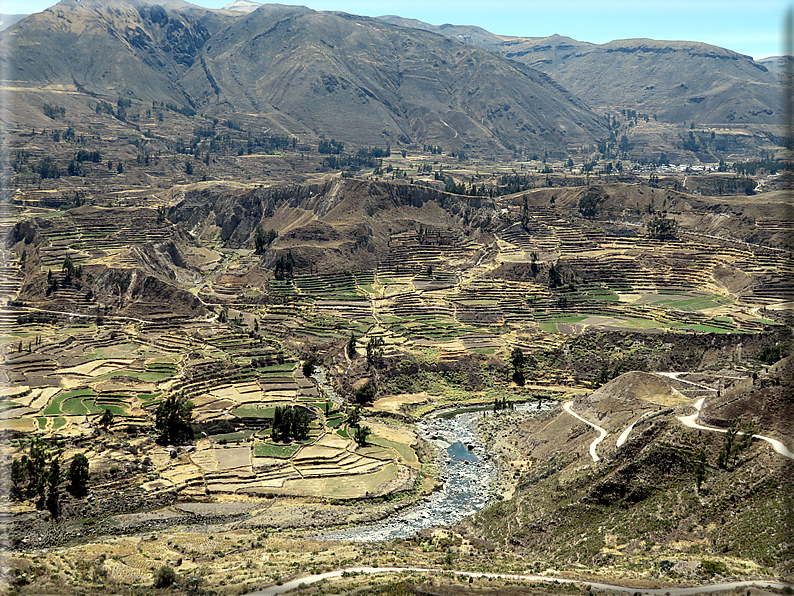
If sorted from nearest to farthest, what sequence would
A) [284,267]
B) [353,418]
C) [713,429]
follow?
[713,429]
[353,418]
[284,267]

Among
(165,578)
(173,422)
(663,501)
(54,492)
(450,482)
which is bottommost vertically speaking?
(450,482)

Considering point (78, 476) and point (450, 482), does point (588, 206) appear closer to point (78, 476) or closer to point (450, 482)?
point (450, 482)

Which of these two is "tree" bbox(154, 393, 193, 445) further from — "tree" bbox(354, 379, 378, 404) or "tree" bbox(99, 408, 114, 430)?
"tree" bbox(354, 379, 378, 404)

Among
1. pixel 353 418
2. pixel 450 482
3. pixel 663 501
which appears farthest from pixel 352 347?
pixel 663 501

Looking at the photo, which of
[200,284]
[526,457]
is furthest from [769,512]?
[200,284]

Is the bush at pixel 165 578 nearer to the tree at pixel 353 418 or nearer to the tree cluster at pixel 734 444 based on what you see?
the tree cluster at pixel 734 444

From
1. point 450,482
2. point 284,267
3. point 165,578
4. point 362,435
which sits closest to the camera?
point 165,578
